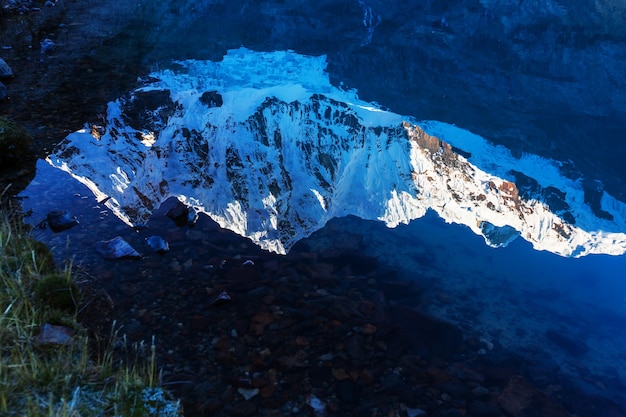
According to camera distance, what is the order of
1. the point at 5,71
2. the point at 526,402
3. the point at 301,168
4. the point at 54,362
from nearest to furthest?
1. the point at 54,362
2. the point at 526,402
3. the point at 301,168
4. the point at 5,71

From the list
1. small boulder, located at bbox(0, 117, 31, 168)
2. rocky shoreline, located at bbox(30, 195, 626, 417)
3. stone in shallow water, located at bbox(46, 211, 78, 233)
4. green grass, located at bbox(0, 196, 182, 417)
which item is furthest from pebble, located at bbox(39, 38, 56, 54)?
green grass, located at bbox(0, 196, 182, 417)

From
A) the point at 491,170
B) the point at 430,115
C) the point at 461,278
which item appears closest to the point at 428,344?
the point at 461,278

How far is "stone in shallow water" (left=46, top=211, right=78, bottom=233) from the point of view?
283 inches

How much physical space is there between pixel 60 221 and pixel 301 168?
637cm

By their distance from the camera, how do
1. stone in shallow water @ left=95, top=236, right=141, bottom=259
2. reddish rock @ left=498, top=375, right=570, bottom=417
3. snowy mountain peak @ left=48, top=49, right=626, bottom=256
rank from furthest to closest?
snowy mountain peak @ left=48, top=49, right=626, bottom=256 → stone in shallow water @ left=95, top=236, right=141, bottom=259 → reddish rock @ left=498, top=375, right=570, bottom=417

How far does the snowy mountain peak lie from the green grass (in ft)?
8.65

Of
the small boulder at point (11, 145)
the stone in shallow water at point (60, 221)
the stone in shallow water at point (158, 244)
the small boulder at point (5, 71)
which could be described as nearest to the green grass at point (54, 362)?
the stone in shallow water at point (60, 221)

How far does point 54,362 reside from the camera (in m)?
4.00

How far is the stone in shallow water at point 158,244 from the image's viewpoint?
716cm

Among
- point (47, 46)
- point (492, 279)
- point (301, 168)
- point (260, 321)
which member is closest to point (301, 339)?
point (260, 321)

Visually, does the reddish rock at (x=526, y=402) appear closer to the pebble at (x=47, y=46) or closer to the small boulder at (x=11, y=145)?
the small boulder at (x=11, y=145)

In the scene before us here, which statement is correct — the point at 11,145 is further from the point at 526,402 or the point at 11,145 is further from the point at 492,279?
the point at 526,402

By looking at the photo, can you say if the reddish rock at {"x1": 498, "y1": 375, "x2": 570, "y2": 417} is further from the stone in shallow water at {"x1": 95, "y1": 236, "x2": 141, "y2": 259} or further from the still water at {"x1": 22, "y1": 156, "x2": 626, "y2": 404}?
the stone in shallow water at {"x1": 95, "y1": 236, "x2": 141, "y2": 259}

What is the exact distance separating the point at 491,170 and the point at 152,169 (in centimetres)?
1012
